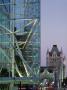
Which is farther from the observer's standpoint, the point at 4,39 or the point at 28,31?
the point at 28,31

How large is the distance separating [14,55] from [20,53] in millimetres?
758

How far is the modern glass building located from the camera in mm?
53781

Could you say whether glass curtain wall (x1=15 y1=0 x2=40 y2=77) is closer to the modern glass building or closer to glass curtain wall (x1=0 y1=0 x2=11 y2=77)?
the modern glass building

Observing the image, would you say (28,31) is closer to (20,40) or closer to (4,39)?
(20,40)

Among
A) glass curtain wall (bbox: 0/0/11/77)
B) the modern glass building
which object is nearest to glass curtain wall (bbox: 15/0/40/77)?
the modern glass building

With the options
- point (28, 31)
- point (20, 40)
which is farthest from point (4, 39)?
point (28, 31)

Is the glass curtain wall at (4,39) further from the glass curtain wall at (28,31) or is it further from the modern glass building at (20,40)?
the glass curtain wall at (28,31)

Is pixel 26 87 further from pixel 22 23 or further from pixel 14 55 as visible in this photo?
pixel 22 23

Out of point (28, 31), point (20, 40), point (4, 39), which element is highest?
point (28, 31)

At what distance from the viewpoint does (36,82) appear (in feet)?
177

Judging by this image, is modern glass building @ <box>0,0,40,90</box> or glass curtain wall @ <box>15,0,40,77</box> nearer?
modern glass building @ <box>0,0,40,90</box>

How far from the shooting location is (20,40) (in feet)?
182

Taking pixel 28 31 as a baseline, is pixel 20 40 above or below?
below

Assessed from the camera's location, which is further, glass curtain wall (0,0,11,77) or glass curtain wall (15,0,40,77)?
glass curtain wall (15,0,40,77)
